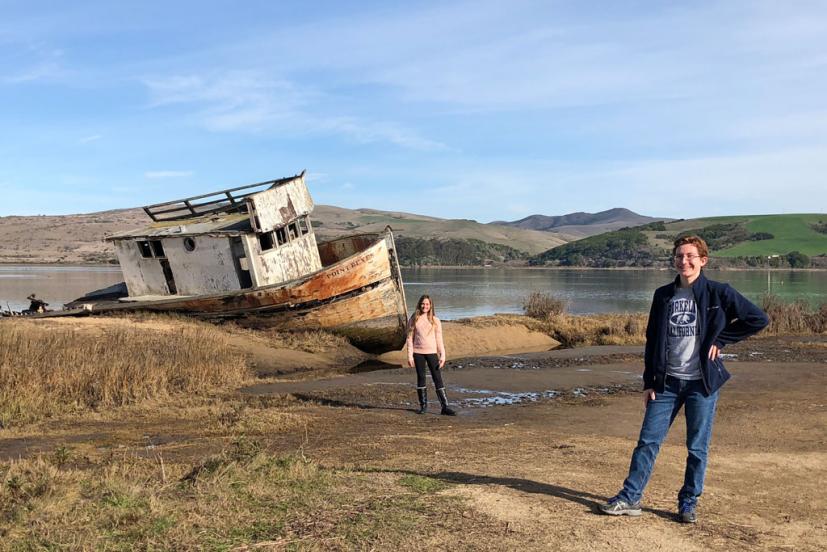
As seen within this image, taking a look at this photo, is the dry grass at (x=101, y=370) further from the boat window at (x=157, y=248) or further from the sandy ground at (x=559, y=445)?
the boat window at (x=157, y=248)

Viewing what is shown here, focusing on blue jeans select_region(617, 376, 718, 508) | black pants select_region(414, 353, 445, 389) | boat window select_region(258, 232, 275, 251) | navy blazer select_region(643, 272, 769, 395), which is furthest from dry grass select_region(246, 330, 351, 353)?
navy blazer select_region(643, 272, 769, 395)

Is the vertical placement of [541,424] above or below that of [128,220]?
below

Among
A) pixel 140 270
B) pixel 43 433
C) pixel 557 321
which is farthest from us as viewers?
pixel 557 321

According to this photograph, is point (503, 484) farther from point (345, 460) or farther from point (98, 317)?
point (98, 317)

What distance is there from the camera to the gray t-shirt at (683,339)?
523cm

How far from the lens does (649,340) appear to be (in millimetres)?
5477

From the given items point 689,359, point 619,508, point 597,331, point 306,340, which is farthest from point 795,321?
point 619,508

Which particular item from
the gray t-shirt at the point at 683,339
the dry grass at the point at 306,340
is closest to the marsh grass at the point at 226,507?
the gray t-shirt at the point at 683,339

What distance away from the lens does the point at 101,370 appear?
11383 millimetres

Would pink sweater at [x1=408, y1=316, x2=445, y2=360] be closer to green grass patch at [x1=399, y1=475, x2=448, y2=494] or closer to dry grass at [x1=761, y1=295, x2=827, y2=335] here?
green grass patch at [x1=399, y1=475, x2=448, y2=494]

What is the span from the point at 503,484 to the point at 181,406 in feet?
21.3

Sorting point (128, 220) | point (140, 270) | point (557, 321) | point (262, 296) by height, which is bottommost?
point (557, 321)

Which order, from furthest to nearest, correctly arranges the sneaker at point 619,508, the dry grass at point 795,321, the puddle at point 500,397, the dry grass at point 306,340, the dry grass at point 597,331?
the dry grass at point 795,321 < the dry grass at point 597,331 < the dry grass at point 306,340 < the puddle at point 500,397 < the sneaker at point 619,508

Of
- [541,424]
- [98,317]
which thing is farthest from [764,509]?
[98,317]
